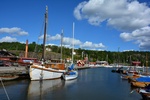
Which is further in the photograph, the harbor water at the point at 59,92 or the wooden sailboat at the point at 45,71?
the wooden sailboat at the point at 45,71

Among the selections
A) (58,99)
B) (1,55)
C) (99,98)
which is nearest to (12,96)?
(58,99)

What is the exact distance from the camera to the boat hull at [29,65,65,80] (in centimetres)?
4896

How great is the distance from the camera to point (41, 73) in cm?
5038

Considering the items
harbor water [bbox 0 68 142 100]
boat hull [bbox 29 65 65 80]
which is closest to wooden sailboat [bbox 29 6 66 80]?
boat hull [bbox 29 65 65 80]

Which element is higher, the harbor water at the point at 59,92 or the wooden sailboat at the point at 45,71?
the wooden sailboat at the point at 45,71

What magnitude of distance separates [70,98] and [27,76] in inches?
988

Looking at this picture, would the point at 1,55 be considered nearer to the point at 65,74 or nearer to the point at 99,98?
the point at 65,74

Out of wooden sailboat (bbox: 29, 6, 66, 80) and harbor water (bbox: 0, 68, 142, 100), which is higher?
wooden sailboat (bbox: 29, 6, 66, 80)

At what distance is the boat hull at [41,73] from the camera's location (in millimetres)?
48963

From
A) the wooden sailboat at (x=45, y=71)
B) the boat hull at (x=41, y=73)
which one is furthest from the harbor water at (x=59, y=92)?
the wooden sailboat at (x=45, y=71)

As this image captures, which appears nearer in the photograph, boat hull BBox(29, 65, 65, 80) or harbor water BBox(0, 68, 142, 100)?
harbor water BBox(0, 68, 142, 100)

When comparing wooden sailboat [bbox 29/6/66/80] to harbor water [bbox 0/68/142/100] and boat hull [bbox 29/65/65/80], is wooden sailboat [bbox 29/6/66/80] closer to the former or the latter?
boat hull [bbox 29/65/65/80]

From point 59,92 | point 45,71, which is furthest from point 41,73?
point 59,92

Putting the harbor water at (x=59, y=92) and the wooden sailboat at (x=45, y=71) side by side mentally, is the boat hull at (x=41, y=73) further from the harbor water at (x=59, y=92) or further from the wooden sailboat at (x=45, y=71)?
the harbor water at (x=59, y=92)
